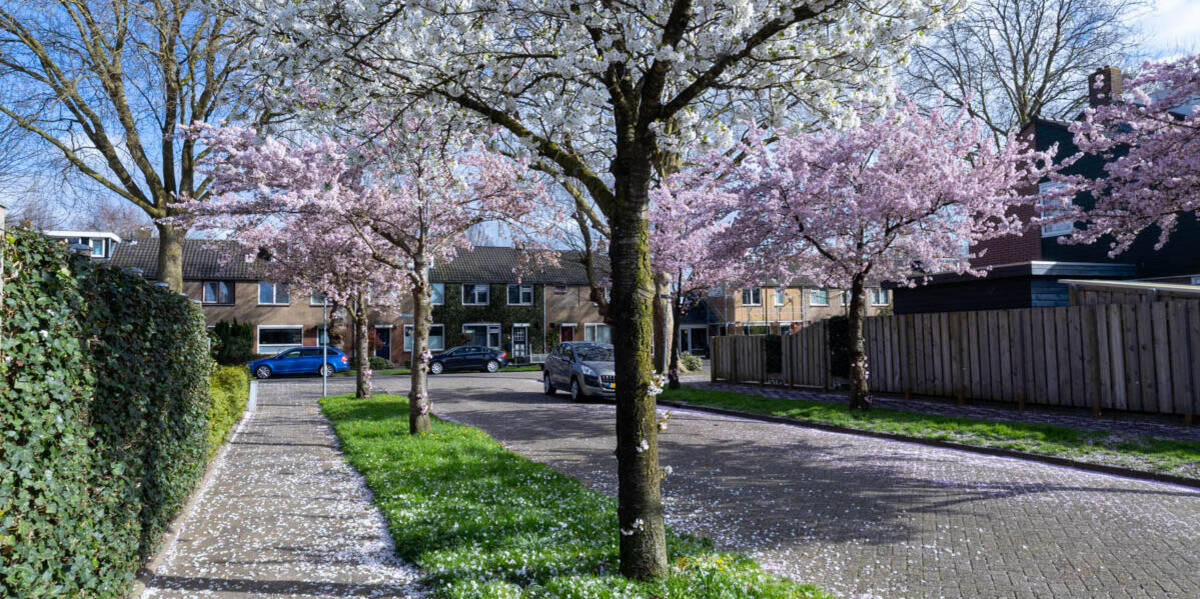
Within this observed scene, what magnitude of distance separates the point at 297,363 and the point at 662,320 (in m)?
22.0

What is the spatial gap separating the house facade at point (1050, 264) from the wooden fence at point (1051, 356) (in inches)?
170

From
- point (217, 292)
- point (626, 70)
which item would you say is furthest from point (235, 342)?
point (626, 70)

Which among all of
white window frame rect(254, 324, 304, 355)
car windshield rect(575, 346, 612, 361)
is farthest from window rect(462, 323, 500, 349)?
car windshield rect(575, 346, 612, 361)

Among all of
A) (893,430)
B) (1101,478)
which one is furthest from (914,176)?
(1101,478)

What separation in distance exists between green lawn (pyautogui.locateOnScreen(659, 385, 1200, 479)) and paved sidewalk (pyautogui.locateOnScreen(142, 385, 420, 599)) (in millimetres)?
8697

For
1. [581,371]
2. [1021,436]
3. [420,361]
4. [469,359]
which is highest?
[420,361]

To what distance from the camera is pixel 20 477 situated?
9.48 feet

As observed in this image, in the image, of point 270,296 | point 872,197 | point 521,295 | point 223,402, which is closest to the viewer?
point 223,402

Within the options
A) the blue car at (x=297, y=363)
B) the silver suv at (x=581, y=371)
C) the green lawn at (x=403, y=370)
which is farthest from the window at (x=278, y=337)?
the silver suv at (x=581, y=371)

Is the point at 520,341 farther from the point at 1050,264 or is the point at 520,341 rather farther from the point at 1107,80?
the point at 1107,80

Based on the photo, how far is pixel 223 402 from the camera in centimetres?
1073

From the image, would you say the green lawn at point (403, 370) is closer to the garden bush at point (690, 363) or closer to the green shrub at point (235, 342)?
the green shrub at point (235, 342)

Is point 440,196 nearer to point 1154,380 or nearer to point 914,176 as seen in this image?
point 914,176

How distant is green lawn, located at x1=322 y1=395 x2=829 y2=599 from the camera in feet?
15.1
